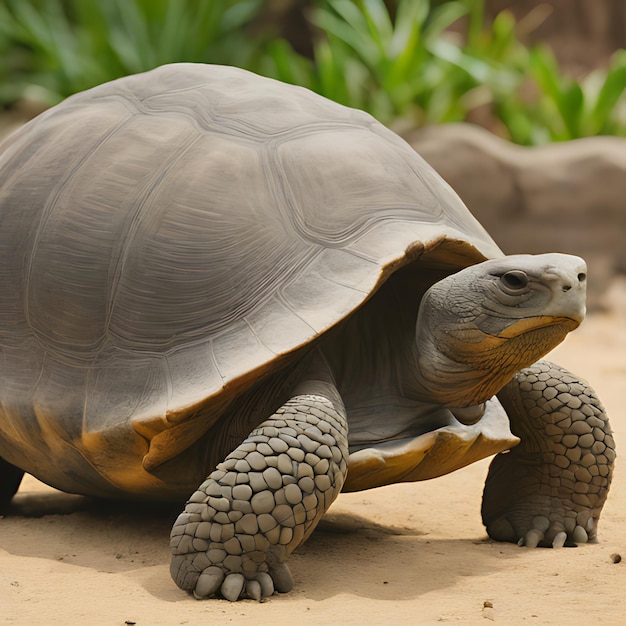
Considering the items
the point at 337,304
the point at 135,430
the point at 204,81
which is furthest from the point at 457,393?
the point at 204,81

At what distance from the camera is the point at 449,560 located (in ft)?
10.6

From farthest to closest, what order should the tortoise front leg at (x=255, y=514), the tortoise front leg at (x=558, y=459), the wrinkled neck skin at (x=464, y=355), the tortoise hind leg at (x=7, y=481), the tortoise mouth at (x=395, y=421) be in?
the tortoise hind leg at (x=7, y=481) < the tortoise front leg at (x=558, y=459) < the tortoise mouth at (x=395, y=421) < the wrinkled neck skin at (x=464, y=355) < the tortoise front leg at (x=255, y=514)

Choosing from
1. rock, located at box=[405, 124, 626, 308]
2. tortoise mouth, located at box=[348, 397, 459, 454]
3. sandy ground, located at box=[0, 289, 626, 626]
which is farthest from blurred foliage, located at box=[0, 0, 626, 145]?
tortoise mouth, located at box=[348, 397, 459, 454]

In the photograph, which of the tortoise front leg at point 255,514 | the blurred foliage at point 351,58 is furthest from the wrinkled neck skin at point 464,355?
the blurred foliage at point 351,58

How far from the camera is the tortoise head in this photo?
283 cm

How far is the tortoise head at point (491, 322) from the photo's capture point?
2828mm

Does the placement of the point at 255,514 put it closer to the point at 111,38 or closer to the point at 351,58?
the point at 351,58

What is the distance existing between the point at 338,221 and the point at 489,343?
2.01ft

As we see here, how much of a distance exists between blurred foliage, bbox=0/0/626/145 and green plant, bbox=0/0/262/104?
0.05ft

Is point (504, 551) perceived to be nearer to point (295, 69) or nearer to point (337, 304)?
point (337, 304)

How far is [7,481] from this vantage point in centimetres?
413

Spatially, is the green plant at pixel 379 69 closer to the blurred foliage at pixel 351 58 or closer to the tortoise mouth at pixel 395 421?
the blurred foliage at pixel 351 58

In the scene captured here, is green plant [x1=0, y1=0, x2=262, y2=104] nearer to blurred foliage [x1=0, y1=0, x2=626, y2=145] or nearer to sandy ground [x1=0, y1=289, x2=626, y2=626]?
blurred foliage [x1=0, y1=0, x2=626, y2=145]

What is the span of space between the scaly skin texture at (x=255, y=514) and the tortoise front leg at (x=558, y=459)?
41.6 inches
